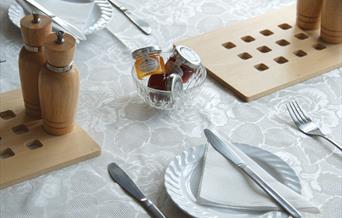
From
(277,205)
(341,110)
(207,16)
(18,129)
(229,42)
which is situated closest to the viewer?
(277,205)

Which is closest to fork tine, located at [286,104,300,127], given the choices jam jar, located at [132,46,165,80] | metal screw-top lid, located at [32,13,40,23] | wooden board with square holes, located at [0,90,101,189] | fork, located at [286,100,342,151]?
fork, located at [286,100,342,151]

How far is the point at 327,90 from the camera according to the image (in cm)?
113

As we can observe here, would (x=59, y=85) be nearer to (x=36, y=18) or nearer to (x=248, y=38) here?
(x=36, y=18)

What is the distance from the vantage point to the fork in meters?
1.00

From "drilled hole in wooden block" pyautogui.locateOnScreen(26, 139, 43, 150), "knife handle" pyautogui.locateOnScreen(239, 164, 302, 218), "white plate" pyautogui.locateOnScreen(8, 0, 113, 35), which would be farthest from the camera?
"white plate" pyautogui.locateOnScreen(8, 0, 113, 35)

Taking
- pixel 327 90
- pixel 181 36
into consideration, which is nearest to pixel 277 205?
pixel 327 90

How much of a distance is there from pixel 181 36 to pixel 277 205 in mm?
505

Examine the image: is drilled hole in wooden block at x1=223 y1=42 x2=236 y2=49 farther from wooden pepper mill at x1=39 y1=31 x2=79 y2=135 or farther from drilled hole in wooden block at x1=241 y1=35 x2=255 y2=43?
wooden pepper mill at x1=39 y1=31 x2=79 y2=135

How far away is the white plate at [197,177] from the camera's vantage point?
0.84 m

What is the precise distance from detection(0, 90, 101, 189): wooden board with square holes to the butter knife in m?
0.35

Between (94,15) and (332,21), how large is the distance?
44 centimetres

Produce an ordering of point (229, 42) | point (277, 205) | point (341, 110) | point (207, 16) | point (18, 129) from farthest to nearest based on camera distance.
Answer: point (207, 16) → point (229, 42) → point (341, 110) → point (18, 129) → point (277, 205)

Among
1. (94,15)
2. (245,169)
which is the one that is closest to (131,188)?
(245,169)

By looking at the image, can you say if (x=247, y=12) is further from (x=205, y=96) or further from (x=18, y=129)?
(x=18, y=129)
